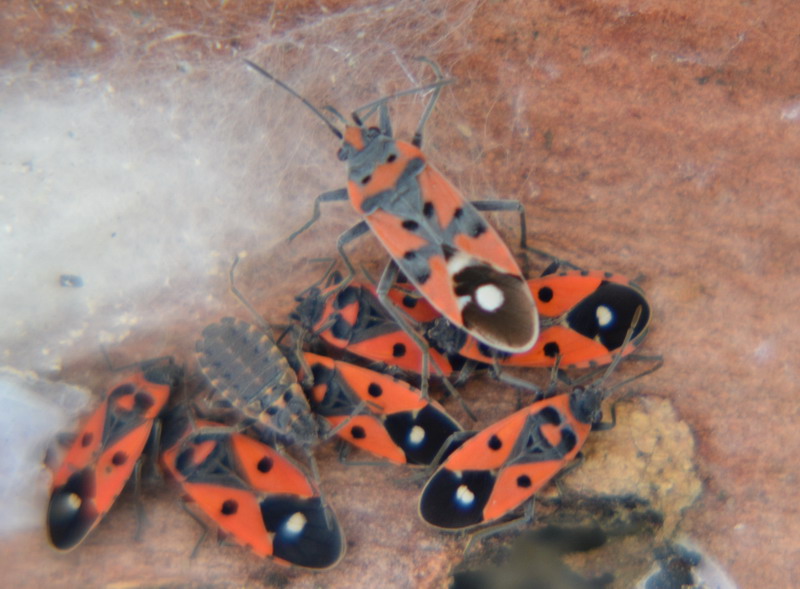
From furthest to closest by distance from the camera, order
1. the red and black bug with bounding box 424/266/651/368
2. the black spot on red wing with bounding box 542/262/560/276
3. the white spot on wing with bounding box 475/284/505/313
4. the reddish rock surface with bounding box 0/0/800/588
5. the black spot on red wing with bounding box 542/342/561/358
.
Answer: the black spot on red wing with bounding box 542/262/560/276 → the black spot on red wing with bounding box 542/342/561/358 → the red and black bug with bounding box 424/266/651/368 → the reddish rock surface with bounding box 0/0/800/588 → the white spot on wing with bounding box 475/284/505/313

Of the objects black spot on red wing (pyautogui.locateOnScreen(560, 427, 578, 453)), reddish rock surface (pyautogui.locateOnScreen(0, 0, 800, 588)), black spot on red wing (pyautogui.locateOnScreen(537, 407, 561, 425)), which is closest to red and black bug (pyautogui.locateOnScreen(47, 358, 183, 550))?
reddish rock surface (pyautogui.locateOnScreen(0, 0, 800, 588))

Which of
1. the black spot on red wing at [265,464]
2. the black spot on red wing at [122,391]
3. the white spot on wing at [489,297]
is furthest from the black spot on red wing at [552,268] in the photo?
the black spot on red wing at [122,391]

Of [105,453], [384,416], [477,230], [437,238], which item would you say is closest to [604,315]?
[477,230]

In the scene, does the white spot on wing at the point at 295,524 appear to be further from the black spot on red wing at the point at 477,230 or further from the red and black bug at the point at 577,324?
the black spot on red wing at the point at 477,230

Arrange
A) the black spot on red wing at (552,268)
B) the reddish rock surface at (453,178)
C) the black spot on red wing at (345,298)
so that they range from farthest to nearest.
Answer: the black spot on red wing at (345,298), the black spot on red wing at (552,268), the reddish rock surface at (453,178)

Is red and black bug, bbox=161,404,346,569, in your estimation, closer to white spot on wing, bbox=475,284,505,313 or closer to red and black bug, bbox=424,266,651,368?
red and black bug, bbox=424,266,651,368

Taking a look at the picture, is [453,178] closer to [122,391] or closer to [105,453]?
[122,391]

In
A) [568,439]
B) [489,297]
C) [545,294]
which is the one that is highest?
[489,297]
